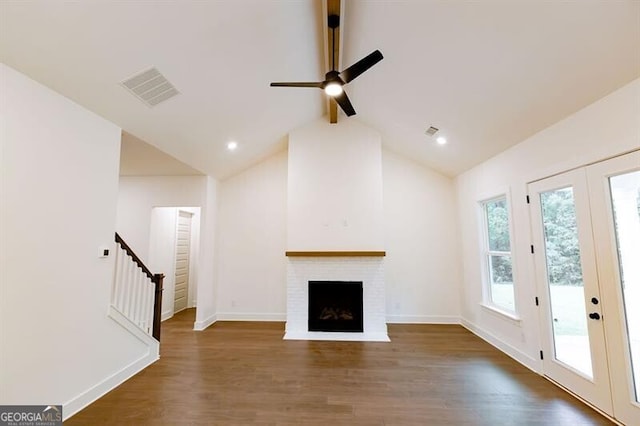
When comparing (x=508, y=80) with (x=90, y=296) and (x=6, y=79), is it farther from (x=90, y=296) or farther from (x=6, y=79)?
(x=90, y=296)

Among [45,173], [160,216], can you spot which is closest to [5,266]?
[45,173]

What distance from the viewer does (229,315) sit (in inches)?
216

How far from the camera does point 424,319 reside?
207 inches

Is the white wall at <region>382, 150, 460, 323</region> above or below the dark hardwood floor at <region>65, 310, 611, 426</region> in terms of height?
above

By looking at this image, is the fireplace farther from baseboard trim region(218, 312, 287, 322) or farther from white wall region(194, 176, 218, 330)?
white wall region(194, 176, 218, 330)

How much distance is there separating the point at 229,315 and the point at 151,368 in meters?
2.15

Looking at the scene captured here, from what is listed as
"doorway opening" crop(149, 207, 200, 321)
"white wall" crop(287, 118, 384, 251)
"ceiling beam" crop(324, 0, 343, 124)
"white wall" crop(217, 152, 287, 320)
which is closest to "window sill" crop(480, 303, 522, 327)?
"white wall" crop(287, 118, 384, 251)

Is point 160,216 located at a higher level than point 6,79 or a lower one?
lower

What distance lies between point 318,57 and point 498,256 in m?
3.79

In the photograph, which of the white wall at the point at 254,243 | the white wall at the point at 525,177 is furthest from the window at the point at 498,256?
the white wall at the point at 254,243

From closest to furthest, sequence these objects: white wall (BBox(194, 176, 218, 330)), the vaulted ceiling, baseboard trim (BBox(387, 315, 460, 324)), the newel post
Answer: the vaulted ceiling, the newel post, white wall (BBox(194, 176, 218, 330)), baseboard trim (BBox(387, 315, 460, 324))

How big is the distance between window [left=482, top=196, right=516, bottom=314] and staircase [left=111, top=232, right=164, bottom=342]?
4810mm

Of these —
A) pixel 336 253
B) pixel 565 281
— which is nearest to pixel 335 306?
pixel 336 253

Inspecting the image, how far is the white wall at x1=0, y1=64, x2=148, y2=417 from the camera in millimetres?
2057
